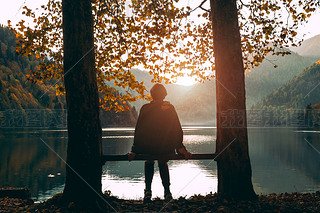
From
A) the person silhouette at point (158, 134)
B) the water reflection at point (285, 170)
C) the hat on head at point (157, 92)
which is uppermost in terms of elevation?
the hat on head at point (157, 92)

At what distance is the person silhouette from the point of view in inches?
279

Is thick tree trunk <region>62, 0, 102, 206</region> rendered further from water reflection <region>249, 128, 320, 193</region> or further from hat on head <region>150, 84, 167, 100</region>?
water reflection <region>249, 128, 320, 193</region>

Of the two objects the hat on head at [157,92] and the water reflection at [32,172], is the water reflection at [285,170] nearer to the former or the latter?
the water reflection at [32,172]

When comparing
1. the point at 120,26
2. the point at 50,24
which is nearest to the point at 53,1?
the point at 50,24

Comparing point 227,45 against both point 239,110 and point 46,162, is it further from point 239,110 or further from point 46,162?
point 46,162

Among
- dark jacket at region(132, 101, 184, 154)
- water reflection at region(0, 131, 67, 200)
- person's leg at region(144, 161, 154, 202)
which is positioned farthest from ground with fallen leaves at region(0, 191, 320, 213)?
water reflection at region(0, 131, 67, 200)

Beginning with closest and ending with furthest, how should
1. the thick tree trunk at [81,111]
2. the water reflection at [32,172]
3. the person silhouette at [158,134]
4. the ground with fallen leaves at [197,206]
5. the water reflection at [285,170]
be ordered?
1. the ground with fallen leaves at [197,206]
2. the thick tree trunk at [81,111]
3. the person silhouette at [158,134]
4. the water reflection at [32,172]
5. the water reflection at [285,170]

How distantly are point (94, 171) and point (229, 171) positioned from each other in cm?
308

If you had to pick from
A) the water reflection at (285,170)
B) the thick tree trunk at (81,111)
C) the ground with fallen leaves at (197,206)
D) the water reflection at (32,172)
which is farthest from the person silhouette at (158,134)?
the water reflection at (285,170)

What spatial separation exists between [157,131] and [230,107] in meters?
1.83

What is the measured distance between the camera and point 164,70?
11.4 metres

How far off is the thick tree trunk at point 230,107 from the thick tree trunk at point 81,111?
289 centimetres

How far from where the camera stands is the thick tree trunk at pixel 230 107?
732 centimetres

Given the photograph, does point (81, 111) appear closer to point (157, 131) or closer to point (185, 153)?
point (157, 131)
